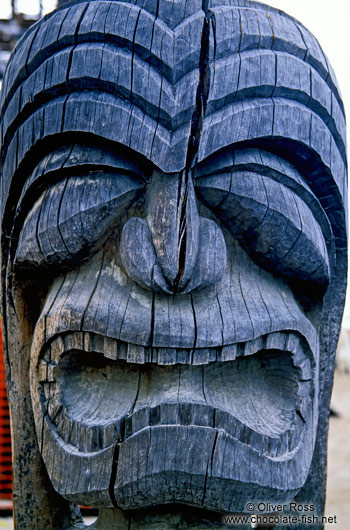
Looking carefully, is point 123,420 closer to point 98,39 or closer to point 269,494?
point 269,494

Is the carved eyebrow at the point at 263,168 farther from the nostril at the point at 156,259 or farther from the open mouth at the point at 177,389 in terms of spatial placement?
the open mouth at the point at 177,389

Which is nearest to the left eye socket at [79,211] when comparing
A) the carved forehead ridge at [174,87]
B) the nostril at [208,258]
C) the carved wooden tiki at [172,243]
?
the carved wooden tiki at [172,243]

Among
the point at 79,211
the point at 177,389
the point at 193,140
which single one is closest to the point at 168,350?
the point at 177,389

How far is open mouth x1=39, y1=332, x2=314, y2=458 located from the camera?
1461 mm

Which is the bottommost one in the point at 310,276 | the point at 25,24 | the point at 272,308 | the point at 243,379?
the point at 243,379

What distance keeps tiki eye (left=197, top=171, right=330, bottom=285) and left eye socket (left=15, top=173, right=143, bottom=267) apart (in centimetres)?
24

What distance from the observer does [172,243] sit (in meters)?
1.46

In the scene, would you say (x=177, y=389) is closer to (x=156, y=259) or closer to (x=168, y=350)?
(x=168, y=350)

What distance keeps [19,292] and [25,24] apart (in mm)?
4605

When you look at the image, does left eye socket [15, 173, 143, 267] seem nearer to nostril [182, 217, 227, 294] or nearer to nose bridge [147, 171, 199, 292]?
nose bridge [147, 171, 199, 292]

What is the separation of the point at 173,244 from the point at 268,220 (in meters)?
0.32

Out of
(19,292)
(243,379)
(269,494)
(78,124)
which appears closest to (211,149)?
(78,124)

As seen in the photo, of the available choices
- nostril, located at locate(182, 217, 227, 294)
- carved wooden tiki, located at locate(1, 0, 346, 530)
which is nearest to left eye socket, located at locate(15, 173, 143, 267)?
carved wooden tiki, located at locate(1, 0, 346, 530)

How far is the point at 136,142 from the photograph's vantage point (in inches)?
58.6
